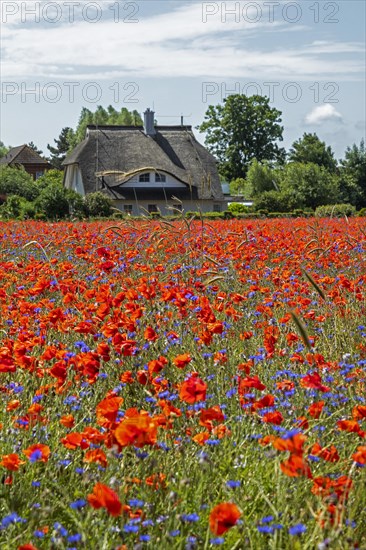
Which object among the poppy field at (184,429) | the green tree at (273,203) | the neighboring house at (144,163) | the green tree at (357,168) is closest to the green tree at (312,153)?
the green tree at (357,168)

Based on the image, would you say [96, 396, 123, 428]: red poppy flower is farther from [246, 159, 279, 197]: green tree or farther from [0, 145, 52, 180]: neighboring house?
[0, 145, 52, 180]: neighboring house

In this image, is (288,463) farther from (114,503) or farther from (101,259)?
(101,259)

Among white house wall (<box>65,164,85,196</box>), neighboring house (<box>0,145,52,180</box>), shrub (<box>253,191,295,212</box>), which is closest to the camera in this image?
shrub (<box>253,191,295,212</box>)

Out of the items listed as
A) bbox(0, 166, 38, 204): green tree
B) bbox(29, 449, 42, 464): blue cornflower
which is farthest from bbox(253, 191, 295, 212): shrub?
bbox(29, 449, 42, 464): blue cornflower

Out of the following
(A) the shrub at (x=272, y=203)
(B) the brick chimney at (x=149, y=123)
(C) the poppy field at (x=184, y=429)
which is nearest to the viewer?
(C) the poppy field at (x=184, y=429)

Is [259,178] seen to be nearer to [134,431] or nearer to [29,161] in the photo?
[29,161]

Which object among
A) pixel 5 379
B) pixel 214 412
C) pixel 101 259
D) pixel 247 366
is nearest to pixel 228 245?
pixel 101 259

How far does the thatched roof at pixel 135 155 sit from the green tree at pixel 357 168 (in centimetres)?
1214

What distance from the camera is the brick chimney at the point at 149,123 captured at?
55344 mm

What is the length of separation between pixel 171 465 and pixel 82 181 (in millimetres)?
50148

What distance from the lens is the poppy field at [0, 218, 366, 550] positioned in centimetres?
258

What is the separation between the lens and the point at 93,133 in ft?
181

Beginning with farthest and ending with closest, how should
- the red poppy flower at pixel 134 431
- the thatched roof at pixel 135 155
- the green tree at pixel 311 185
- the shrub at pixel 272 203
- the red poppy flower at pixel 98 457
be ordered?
the green tree at pixel 311 185
the thatched roof at pixel 135 155
the shrub at pixel 272 203
the red poppy flower at pixel 98 457
the red poppy flower at pixel 134 431

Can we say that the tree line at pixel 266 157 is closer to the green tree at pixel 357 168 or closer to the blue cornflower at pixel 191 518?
the green tree at pixel 357 168
